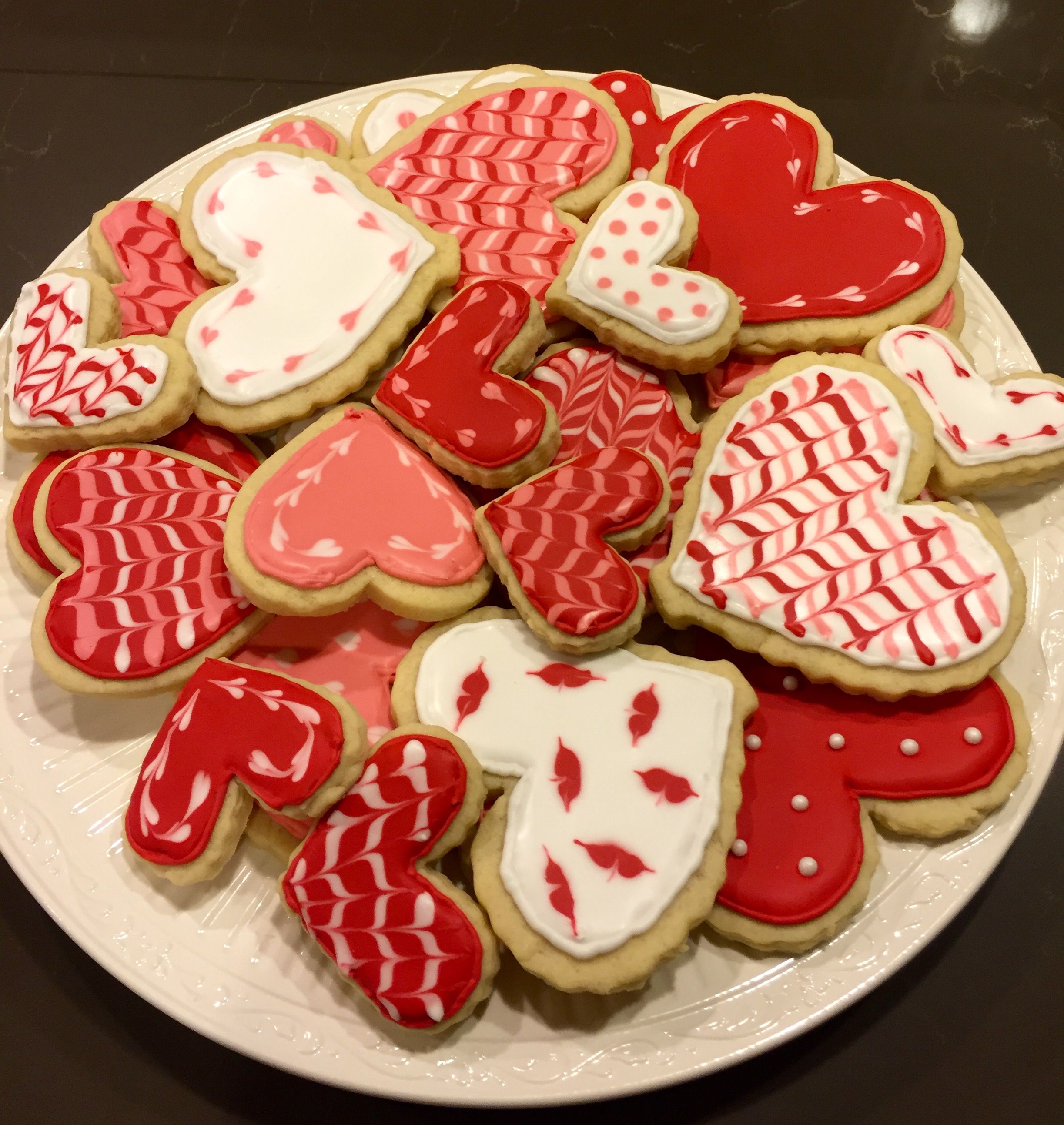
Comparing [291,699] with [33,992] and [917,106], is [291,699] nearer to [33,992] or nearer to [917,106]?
[33,992]

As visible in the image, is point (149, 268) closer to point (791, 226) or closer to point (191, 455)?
point (191, 455)

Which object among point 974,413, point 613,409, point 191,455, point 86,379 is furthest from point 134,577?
point 974,413

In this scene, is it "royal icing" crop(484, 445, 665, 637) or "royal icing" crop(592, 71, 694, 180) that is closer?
"royal icing" crop(484, 445, 665, 637)

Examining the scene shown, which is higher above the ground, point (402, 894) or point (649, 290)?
point (649, 290)

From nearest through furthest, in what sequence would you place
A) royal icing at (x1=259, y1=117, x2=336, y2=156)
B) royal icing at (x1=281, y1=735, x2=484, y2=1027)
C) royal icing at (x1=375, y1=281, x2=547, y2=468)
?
royal icing at (x1=281, y1=735, x2=484, y2=1027)
royal icing at (x1=375, y1=281, x2=547, y2=468)
royal icing at (x1=259, y1=117, x2=336, y2=156)

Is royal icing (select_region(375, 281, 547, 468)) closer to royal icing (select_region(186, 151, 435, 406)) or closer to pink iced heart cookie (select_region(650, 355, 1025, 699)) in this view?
royal icing (select_region(186, 151, 435, 406))

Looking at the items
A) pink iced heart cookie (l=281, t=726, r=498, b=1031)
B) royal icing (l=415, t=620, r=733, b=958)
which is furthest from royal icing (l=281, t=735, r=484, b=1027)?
royal icing (l=415, t=620, r=733, b=958)
